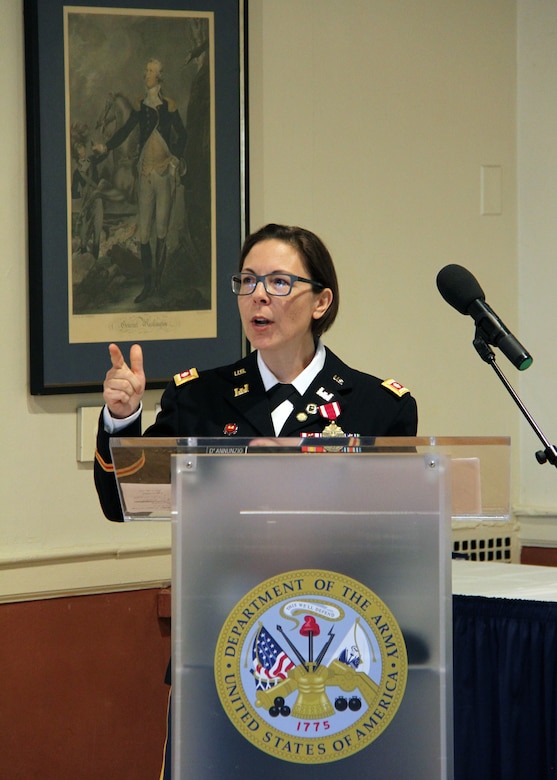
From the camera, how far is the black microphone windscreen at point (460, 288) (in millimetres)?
1866

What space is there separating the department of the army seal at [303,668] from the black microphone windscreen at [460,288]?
0.68 m

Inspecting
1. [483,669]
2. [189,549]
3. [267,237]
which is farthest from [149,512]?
[483,669]

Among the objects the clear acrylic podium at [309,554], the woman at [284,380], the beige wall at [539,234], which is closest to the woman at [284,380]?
the woman at [284,380]

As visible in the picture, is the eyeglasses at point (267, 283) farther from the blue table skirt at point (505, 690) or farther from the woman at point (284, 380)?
the blue table skirt at point (505, 690)

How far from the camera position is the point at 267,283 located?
2.17m

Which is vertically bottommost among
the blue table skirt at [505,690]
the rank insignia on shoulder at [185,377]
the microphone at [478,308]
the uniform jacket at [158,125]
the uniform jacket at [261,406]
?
the blue table skirt at [505,690]

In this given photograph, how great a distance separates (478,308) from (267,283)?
49 cm

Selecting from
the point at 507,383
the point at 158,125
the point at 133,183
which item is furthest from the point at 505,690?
the point at 158,125

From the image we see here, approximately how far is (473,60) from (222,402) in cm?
221

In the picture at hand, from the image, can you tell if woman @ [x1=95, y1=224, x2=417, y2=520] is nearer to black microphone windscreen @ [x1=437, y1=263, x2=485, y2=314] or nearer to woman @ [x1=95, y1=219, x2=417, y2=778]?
woman @ [x1=95, y1=219, x2=417, y2=778]

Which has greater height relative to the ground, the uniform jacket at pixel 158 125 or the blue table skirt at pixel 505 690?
the uniform jacket at pixel 158 125

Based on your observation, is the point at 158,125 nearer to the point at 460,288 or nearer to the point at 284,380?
the point at 284,380

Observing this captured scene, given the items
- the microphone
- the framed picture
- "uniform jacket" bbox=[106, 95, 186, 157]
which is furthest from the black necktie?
"uniform jacket" bbox=[106, 95, 186, 157]

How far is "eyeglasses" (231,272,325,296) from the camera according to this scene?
7.08ft
